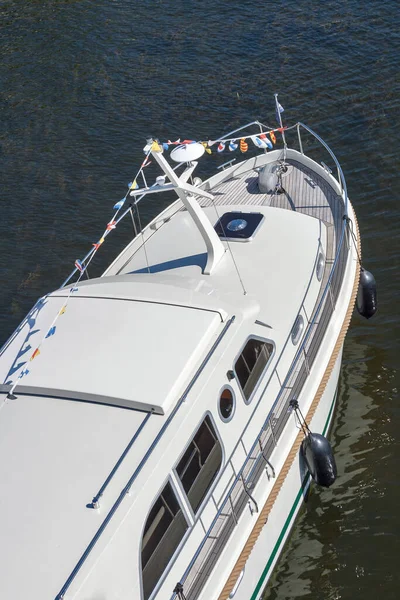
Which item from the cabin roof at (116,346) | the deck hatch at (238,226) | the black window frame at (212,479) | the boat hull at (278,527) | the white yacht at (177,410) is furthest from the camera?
the deck hatch at (238,226)

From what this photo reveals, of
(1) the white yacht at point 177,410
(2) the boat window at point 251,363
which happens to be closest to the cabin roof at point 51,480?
(1) the white yacht at point 177,410

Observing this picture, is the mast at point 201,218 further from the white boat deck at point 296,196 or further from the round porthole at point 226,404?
the round porthole at point 226,404

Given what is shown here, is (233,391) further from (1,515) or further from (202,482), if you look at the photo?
(1,515)

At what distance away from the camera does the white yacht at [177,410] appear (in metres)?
9.27

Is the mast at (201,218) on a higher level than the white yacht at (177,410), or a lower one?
higher

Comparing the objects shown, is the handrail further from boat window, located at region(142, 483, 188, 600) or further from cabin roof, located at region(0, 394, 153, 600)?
cabin roof, located at region(0, 394, 153, 600)

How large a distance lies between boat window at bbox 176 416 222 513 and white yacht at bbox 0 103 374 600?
22mm

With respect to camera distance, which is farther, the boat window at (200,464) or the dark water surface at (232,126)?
the dark water surface at (232,126)

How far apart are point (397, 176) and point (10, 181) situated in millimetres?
10729

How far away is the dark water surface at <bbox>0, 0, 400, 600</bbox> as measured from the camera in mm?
13523

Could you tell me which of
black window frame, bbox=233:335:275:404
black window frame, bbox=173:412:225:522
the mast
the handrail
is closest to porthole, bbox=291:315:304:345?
the handrail

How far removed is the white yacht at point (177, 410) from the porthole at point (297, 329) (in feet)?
0.11

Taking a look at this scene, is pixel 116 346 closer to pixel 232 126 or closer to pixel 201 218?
pixel 201 218

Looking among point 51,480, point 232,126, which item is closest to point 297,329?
point 51,480
